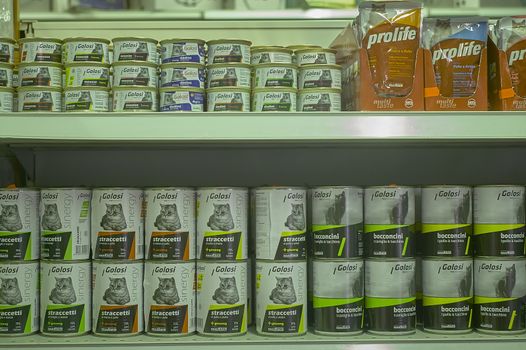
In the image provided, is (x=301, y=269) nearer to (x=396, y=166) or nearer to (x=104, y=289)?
(x=104, y=289)

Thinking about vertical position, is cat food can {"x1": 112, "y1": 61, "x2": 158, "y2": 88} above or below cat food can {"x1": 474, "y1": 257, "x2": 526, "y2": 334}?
above

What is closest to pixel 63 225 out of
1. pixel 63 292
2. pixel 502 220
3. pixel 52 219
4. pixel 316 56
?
pixel 52 219

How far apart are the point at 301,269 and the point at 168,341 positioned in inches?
12.7

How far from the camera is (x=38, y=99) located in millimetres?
1372

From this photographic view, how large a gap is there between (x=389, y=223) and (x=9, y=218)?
2.73ft

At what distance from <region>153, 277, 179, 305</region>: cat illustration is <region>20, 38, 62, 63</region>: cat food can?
0.56m

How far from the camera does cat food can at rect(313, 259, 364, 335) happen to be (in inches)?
53.1

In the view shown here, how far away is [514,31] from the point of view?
4.60ft

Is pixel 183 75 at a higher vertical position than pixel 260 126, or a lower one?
higher

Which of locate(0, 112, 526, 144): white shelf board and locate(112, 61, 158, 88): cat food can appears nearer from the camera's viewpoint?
locate(0, 112, 526, 144): white shelf board

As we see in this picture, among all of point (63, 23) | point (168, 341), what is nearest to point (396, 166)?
point (168, 341)

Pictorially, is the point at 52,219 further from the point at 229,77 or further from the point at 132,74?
the point at 229,77

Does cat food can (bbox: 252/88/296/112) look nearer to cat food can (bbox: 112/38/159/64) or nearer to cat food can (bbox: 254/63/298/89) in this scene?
cat food can (bbox: 254/63/298/89)

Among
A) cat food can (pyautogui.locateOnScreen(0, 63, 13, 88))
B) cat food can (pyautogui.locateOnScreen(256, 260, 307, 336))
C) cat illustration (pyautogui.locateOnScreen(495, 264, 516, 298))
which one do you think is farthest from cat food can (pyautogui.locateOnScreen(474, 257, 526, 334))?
cat food can (pyautogui.locateOnScreen(0, 63, 13, 88))
